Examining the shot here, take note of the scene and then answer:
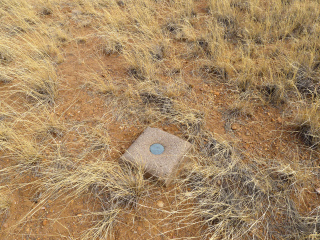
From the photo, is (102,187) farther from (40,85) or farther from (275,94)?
(275,94)

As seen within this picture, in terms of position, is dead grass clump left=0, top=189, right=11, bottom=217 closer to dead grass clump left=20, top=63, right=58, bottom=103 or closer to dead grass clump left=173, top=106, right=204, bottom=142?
dead grass clump left=20, top=63, right=58, bottom=103

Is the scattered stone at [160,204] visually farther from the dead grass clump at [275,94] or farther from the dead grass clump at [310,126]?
the dead grass clump at [275,94]

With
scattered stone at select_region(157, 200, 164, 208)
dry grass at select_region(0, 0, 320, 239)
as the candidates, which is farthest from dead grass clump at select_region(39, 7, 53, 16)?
scattered stone at select_region(157, 200, 164, 208)

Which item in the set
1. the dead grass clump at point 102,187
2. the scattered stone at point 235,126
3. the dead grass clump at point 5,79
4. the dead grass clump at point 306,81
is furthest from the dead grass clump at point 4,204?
the dead grass clump at point 306,81

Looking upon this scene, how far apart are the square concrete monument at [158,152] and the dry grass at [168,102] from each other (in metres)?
0.12

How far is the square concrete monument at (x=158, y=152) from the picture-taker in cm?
206

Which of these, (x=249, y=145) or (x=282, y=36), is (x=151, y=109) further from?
(x=282, y=36)

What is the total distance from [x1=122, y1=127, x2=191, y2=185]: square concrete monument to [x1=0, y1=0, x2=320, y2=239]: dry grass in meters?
0.12

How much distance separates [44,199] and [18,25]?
3.61 m

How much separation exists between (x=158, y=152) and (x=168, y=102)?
0.73 meters

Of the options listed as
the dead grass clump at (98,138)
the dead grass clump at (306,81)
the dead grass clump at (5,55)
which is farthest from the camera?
the dead grass clump at (5,55)

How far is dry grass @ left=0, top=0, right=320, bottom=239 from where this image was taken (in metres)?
1.92

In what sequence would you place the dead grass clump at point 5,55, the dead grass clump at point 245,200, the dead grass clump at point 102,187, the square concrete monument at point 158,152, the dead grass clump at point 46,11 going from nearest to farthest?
the dead grass clump at point 245,200, the dead grass clump at point 102,187, the square concrete monument at point 158,152, the dead grass clump at point 5,55, the dead grass clump at point 46,11

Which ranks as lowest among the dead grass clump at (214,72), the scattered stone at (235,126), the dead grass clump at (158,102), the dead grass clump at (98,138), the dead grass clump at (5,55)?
the scattered stone at (235,126)
